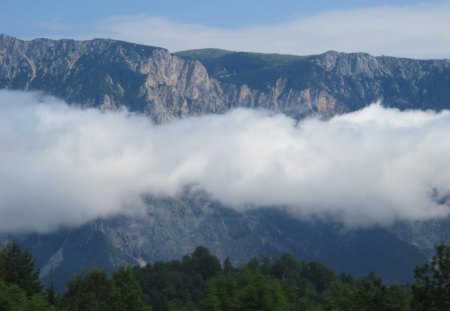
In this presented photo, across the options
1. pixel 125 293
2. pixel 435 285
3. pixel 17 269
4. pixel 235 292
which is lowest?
pixel 17 269

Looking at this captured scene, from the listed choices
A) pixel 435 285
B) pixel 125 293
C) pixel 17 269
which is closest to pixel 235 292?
pixel 435 285

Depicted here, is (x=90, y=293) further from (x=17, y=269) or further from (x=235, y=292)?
(x=235, y=292)

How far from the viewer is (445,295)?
61.8 meters

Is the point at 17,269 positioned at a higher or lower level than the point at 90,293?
lower

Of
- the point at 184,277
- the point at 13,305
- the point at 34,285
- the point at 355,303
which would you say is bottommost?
the point at 184,277

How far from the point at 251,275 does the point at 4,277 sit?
51192mm

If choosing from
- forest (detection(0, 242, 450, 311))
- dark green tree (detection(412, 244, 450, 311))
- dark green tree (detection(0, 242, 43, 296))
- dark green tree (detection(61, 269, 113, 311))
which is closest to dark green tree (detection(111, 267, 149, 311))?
forest (detection(0, 242, 450, 311))

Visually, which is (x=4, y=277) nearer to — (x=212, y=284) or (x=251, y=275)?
(x=212, y=284)

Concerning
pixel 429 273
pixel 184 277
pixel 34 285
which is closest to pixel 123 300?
pixel 34 285

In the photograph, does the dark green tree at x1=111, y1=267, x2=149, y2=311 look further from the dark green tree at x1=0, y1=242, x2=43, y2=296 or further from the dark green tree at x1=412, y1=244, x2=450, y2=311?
the dark green tree at x1=412, y1=244, x2=450, y2=311

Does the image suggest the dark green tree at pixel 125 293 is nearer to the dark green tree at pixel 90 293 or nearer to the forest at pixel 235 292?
the forest at pixel 235 292

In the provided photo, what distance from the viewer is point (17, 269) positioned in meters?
115

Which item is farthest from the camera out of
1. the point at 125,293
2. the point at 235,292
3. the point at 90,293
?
the point at 90,293

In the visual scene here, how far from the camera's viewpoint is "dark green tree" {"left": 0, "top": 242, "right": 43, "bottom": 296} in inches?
4451
